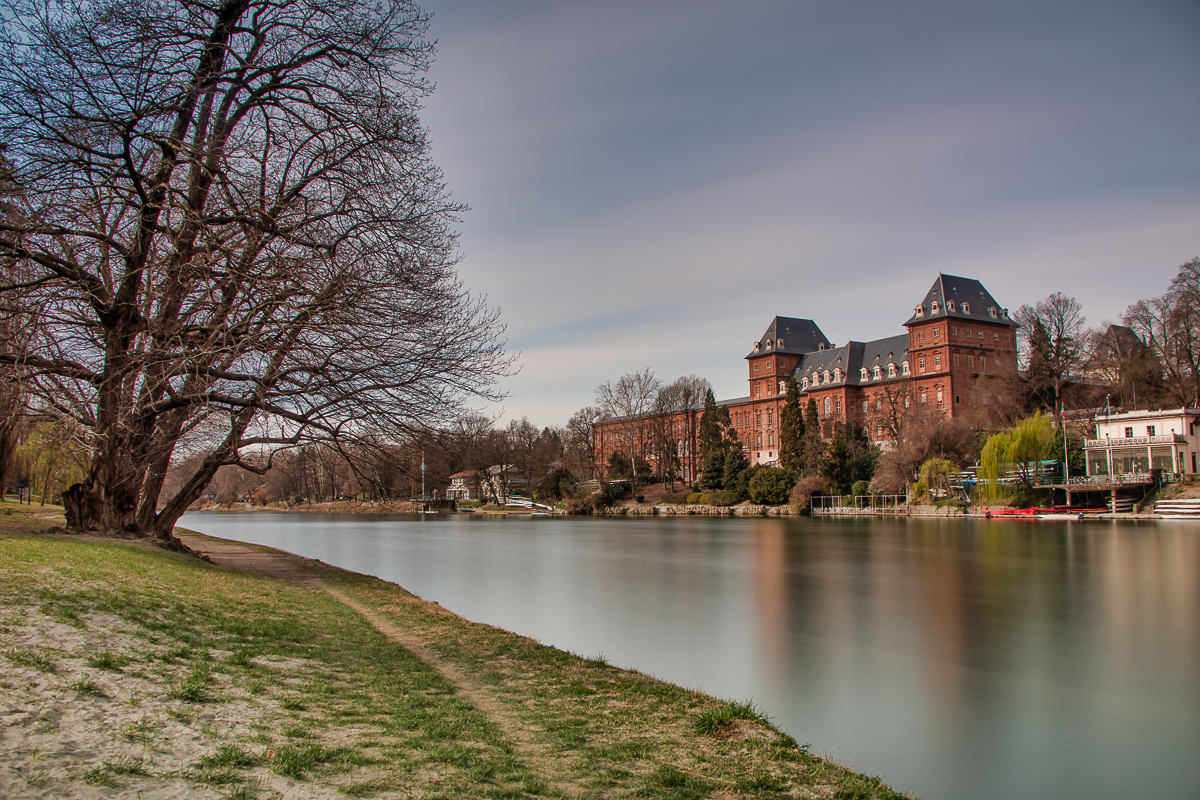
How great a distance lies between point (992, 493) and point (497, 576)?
116 feet

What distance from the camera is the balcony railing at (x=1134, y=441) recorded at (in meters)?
41.7

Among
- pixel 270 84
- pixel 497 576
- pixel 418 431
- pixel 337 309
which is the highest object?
pixel 270 84

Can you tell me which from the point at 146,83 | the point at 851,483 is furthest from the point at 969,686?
the point at 851,483

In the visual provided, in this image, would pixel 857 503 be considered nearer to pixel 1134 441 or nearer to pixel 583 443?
pixel 1134 441

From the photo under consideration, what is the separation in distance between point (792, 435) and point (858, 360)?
899 inches

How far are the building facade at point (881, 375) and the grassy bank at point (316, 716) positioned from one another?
54875mm

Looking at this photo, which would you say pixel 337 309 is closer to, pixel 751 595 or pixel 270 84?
pixel 270 84

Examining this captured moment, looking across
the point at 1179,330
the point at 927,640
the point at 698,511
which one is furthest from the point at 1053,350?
the point at 927,640

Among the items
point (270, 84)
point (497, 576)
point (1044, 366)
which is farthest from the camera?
point (1044, 366)

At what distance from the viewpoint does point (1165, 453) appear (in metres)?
42.1

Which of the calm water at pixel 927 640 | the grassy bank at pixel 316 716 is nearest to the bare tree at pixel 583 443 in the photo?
the calm water at pixel 927 640

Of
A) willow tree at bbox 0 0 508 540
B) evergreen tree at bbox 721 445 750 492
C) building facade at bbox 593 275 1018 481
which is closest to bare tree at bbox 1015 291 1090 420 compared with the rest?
building facade at bbox 593 275 1018 481

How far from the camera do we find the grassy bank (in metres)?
3.90

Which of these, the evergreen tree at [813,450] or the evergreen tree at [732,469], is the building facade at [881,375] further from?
the evergreen tree at [732,469]
